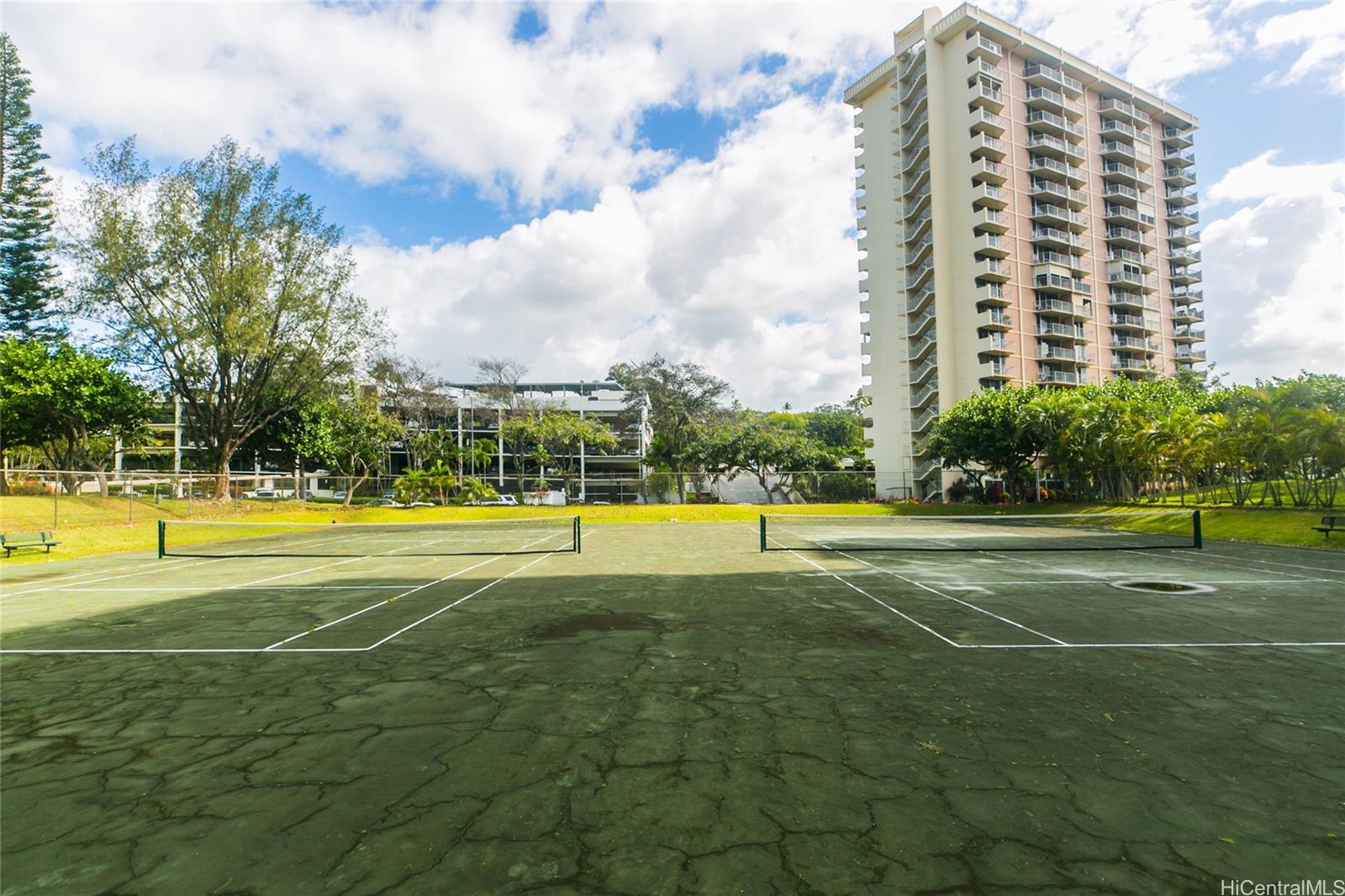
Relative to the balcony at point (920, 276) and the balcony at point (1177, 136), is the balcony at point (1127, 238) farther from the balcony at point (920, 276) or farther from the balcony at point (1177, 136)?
the balcony at point (920, 276)

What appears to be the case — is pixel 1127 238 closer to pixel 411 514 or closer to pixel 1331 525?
pixel 1331 525

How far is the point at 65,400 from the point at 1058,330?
74.4m

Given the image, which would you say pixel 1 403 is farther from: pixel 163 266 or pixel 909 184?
pixel 909 184

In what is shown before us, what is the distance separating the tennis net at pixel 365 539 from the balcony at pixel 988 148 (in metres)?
49.6

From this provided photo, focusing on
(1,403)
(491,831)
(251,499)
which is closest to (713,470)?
(251,499)

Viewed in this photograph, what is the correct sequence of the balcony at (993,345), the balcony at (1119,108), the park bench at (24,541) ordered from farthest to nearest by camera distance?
the balcony at (1119,108), the balcony at (993,345), the park bench at (24,541)

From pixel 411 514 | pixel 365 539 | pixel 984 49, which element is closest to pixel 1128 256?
pixel 984 49

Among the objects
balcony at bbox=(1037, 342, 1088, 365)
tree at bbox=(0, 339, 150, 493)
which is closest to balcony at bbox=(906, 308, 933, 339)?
balcony at bbox=(1037, 342, 1088, 365)

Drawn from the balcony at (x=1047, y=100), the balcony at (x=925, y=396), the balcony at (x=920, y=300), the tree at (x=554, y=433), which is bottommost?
the tree at (x=554, y=433)

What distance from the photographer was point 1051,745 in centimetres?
472

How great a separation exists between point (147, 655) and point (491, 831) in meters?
6.70

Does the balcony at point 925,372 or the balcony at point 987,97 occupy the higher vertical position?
the balcony at point 987,97

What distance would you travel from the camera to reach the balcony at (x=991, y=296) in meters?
55.7

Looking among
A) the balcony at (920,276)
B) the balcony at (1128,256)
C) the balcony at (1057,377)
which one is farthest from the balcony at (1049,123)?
the balcony at (1057,377)
